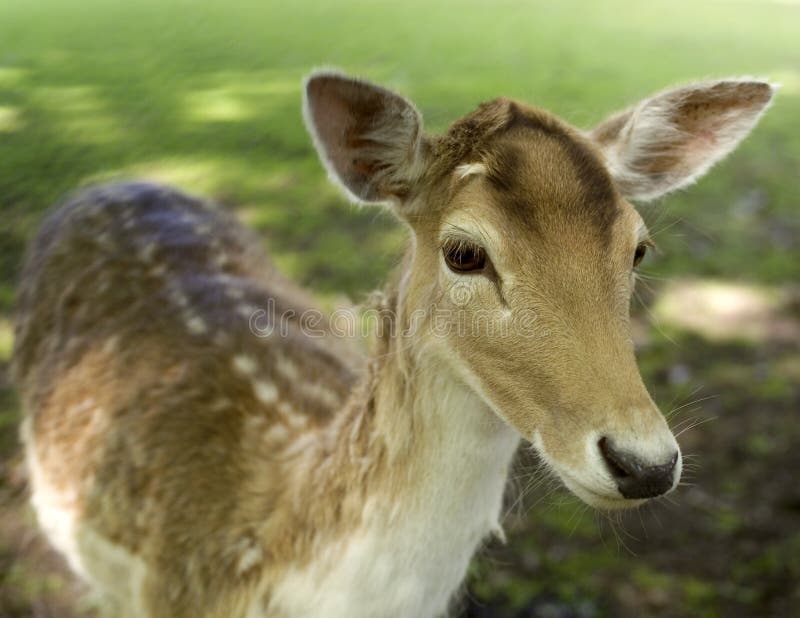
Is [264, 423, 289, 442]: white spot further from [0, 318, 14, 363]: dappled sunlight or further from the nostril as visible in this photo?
[0, 318, 14, 363]: dappled sunlight

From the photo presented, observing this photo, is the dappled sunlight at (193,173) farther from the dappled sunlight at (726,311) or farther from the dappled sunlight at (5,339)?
the dappled sunlight at (726,311)

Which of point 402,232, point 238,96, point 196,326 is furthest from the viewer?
point 238,96

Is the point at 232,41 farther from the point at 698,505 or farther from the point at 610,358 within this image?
the point at 698,505

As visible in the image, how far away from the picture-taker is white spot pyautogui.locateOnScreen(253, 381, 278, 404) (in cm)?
231

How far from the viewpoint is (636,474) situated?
129cm

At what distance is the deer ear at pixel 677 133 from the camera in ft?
6.04

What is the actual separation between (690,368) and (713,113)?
89.2 inches

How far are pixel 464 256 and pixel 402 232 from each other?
476 mm

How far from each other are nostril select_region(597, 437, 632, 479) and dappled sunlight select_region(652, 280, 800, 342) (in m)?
3.11

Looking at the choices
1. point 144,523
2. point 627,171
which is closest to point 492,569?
point 144,523

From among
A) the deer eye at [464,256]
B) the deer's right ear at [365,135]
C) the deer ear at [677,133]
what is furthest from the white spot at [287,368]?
the deer ear at [677,133]

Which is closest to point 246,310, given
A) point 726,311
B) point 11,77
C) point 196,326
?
point 196,326

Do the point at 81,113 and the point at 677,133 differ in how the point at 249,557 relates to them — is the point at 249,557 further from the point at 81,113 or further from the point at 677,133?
the point at 677,133

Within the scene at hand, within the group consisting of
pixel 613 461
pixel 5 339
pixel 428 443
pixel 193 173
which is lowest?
pixel 5 339
